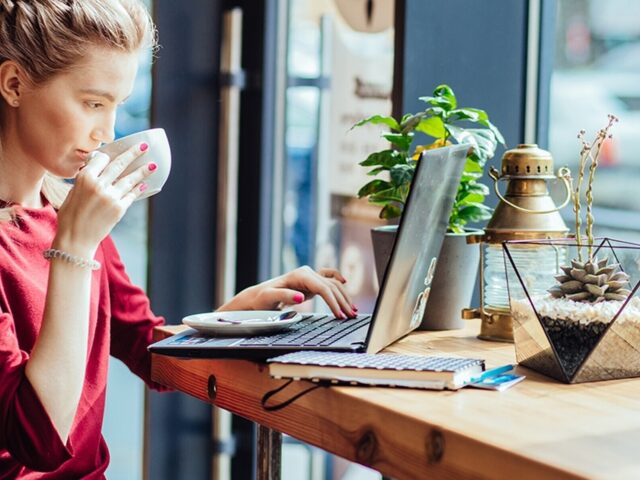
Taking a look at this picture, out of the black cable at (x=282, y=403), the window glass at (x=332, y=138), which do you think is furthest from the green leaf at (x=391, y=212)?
the window glass at (x=332, y=138)

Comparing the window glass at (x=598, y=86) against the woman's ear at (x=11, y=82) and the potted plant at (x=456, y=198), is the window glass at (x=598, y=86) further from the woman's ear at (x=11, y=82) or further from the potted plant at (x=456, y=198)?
the woman's ear at (x=11, y=82)

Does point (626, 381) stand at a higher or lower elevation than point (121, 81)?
lower

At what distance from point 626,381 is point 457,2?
964 mm

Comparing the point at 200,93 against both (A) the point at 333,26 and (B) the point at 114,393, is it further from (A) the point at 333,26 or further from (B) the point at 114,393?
(B) the point at 114,393

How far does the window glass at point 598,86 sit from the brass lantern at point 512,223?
0.61 metres

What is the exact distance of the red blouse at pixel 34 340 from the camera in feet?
3.86

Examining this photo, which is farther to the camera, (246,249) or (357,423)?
(246,249)

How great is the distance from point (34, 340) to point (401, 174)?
1.92 feet

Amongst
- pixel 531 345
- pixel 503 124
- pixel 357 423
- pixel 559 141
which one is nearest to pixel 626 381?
pixel 531 345

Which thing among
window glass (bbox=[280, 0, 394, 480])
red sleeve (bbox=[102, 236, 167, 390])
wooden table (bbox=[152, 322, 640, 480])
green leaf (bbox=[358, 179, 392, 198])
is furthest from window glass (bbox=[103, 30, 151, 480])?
wooden table (bbox=[152, 322, 640, 480])

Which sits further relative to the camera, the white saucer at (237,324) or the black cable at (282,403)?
the white saucer at (237,324)

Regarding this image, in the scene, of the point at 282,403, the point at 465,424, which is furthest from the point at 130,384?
the point at 465,424

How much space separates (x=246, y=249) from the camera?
2666 mm

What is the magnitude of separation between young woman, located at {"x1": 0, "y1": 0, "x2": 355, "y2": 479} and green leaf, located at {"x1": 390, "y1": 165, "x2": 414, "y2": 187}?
18 cm
